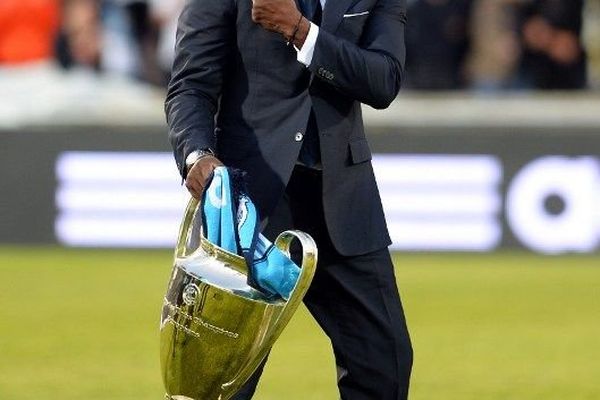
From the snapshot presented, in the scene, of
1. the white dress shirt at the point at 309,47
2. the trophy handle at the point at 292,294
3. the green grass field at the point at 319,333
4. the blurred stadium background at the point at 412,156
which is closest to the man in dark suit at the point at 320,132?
the white dress shirt at the point at 309,47

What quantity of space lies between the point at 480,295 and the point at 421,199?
5.90 feet

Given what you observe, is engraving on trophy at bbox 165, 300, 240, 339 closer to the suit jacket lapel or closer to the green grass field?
the suit jacket lapel

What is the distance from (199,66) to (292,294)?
780 millimetres

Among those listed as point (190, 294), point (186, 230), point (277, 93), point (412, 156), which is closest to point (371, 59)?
point (277, 93)

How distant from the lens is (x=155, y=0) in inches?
534

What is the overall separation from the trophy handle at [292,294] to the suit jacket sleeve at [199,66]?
39 centimetres

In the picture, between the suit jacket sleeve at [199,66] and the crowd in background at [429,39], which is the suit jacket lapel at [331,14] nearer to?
the suit jacket sleeve at [199,66]

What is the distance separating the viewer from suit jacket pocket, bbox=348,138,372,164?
4.71 m

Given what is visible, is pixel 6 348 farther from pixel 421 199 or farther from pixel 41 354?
pixel 421 199

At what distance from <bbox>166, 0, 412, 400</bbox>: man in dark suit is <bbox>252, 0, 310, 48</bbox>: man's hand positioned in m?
0.03

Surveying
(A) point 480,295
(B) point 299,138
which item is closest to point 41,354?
(A) point 480,295

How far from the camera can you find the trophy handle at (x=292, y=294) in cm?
416

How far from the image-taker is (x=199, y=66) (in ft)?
15.0

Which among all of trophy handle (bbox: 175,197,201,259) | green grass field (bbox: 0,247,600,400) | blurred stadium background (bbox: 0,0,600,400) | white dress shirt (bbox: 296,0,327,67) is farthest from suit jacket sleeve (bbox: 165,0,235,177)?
blurred stadium background (bbox: 0,0,600,400)
